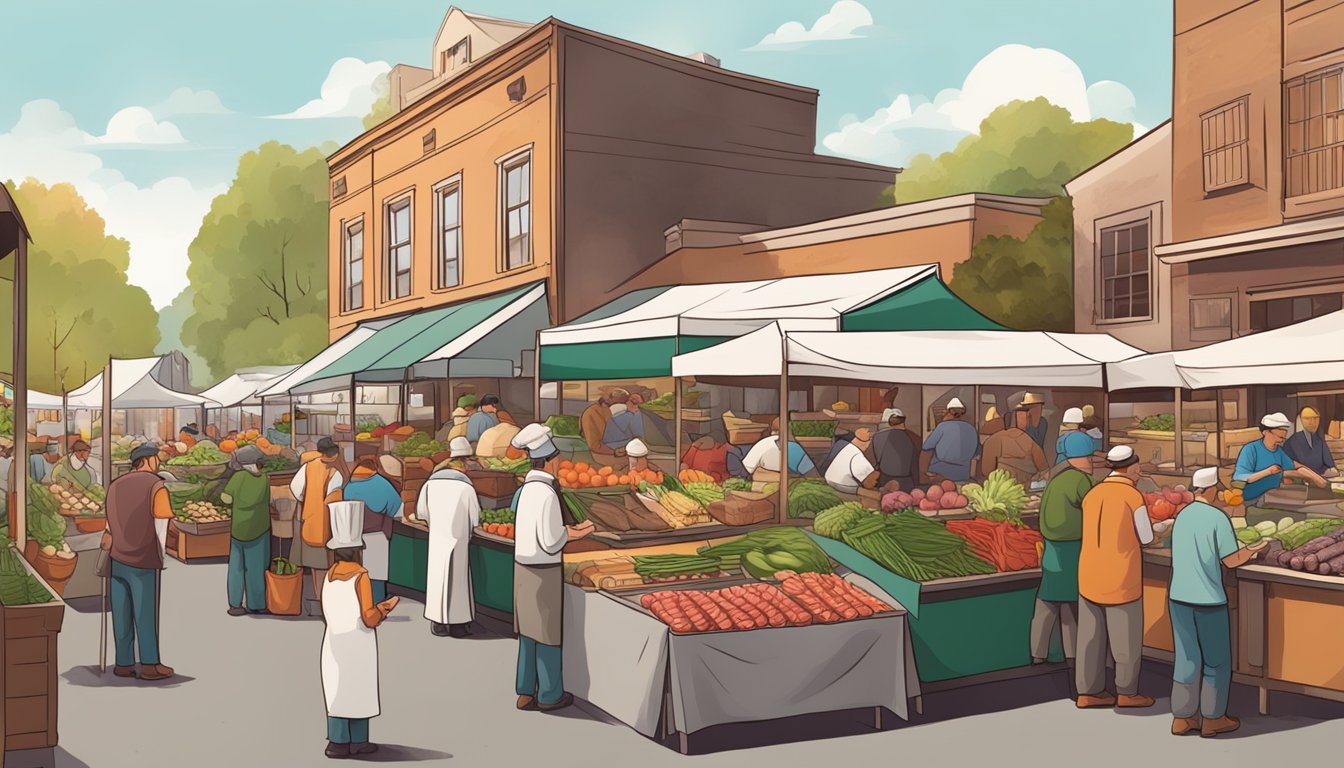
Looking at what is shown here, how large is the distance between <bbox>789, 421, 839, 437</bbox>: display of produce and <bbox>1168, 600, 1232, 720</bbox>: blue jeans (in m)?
8.56

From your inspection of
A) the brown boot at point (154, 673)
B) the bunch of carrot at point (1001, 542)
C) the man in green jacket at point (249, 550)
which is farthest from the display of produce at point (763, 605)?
the man in green jacket at point (249, 550)

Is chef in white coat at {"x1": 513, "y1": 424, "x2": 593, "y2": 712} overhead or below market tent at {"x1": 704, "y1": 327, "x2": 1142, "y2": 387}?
below

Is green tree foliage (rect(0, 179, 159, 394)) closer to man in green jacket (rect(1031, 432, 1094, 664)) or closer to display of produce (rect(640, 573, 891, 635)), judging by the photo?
display of produce (rect(640, 573, 891, 635))

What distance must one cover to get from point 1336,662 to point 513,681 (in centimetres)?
636

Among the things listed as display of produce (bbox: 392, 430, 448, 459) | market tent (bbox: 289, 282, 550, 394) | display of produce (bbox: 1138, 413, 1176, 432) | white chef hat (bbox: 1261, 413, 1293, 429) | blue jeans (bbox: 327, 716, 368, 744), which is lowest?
blue jeans (bbox: 327, 716, 368, 744)

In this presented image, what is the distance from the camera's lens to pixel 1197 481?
26.1 feet

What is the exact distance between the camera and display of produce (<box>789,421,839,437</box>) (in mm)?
16312

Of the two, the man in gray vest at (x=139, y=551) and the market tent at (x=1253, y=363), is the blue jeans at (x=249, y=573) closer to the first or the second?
the man in gray vest at (x=139, y=551)

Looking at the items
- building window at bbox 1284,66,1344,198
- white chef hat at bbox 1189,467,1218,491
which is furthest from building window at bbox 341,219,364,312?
white chef hat at bbox 1189,467,1218,491

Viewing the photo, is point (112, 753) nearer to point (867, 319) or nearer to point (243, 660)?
point (243, 660)

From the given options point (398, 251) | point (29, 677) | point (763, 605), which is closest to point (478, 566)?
point (763, 605)

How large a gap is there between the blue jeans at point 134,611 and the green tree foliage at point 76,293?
183 feet

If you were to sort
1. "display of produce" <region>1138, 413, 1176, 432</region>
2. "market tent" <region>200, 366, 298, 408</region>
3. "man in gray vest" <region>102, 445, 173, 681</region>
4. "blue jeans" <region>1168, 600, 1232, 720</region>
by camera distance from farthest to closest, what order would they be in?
1. "market tent" <region>200, 366, 298, 408</region>
2. "display of produce" <region>1138, 413, 1176, 432</region>
3. "man in gray vest" <region>102, 445, 173, 681</region>
4. "blue jeans" <region>1168, 600, 1232, 720</region>

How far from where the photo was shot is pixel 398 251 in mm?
28125
